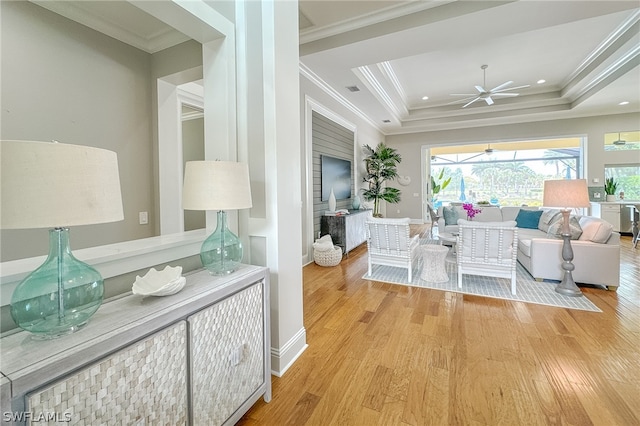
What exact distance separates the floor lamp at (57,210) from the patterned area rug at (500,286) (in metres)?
3.34

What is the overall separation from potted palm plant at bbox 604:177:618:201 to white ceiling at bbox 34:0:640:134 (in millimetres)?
1687

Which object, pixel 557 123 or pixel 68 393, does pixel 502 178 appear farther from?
pixel 68 393

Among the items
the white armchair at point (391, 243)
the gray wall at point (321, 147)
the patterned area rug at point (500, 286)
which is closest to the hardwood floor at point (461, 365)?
the patterned area rug at point (500, 286)

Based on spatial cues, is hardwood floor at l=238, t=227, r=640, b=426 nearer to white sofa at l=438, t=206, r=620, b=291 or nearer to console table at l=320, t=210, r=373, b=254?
white sofa at l=438, t=206, r=620, b=291

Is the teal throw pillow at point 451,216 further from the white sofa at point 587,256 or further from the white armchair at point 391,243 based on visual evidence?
the white armchair at point 391,243

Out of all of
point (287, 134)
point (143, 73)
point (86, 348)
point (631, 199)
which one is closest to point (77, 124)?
point (143, 73)

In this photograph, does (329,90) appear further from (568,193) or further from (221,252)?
(221,252)

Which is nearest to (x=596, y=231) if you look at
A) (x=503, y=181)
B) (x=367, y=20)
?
(x=367, y=20)

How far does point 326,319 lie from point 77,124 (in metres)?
2.77

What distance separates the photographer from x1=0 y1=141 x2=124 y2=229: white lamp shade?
71 cm

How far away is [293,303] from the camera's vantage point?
6.63ft

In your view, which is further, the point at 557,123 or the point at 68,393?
the point at 557,123

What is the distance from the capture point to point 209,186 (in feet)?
4.49

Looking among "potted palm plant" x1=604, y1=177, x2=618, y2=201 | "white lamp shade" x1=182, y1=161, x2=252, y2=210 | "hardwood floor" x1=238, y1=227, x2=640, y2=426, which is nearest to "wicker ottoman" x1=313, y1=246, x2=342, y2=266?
"hardwood floor" x1=238, y1=227, x2=640, y2=426
